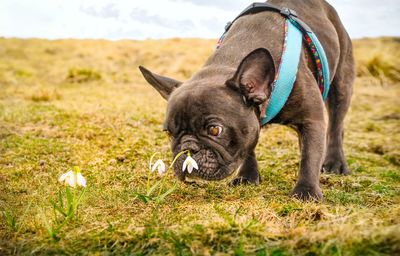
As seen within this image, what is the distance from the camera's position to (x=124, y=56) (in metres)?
23.9

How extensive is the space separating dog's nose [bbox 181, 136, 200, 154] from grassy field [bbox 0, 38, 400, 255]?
0.39m

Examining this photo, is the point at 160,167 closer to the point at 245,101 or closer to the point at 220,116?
the point at 220,116

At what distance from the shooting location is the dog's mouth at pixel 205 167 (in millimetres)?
3383

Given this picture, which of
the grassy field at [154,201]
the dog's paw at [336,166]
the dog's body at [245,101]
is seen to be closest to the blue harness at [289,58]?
the dog's body at [245,101]

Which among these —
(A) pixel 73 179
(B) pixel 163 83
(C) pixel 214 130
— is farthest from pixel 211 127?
(A) pixel 73 179

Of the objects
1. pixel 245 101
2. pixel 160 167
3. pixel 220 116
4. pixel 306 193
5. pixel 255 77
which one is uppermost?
pixel 255 77

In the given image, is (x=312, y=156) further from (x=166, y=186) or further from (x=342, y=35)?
(x=342, y=35)

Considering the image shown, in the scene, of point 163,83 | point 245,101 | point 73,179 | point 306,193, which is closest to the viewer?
point 73,179

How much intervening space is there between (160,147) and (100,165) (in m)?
1.10

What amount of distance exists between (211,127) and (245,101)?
358 mm

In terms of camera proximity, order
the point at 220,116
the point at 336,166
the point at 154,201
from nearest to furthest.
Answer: the point at 154,201 → the point at 220,116 → the point at 336,166

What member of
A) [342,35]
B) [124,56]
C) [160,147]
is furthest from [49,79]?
[342,35]

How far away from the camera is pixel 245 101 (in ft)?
11.4

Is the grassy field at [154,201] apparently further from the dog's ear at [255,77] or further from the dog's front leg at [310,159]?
the dog's ear at [255,77]
